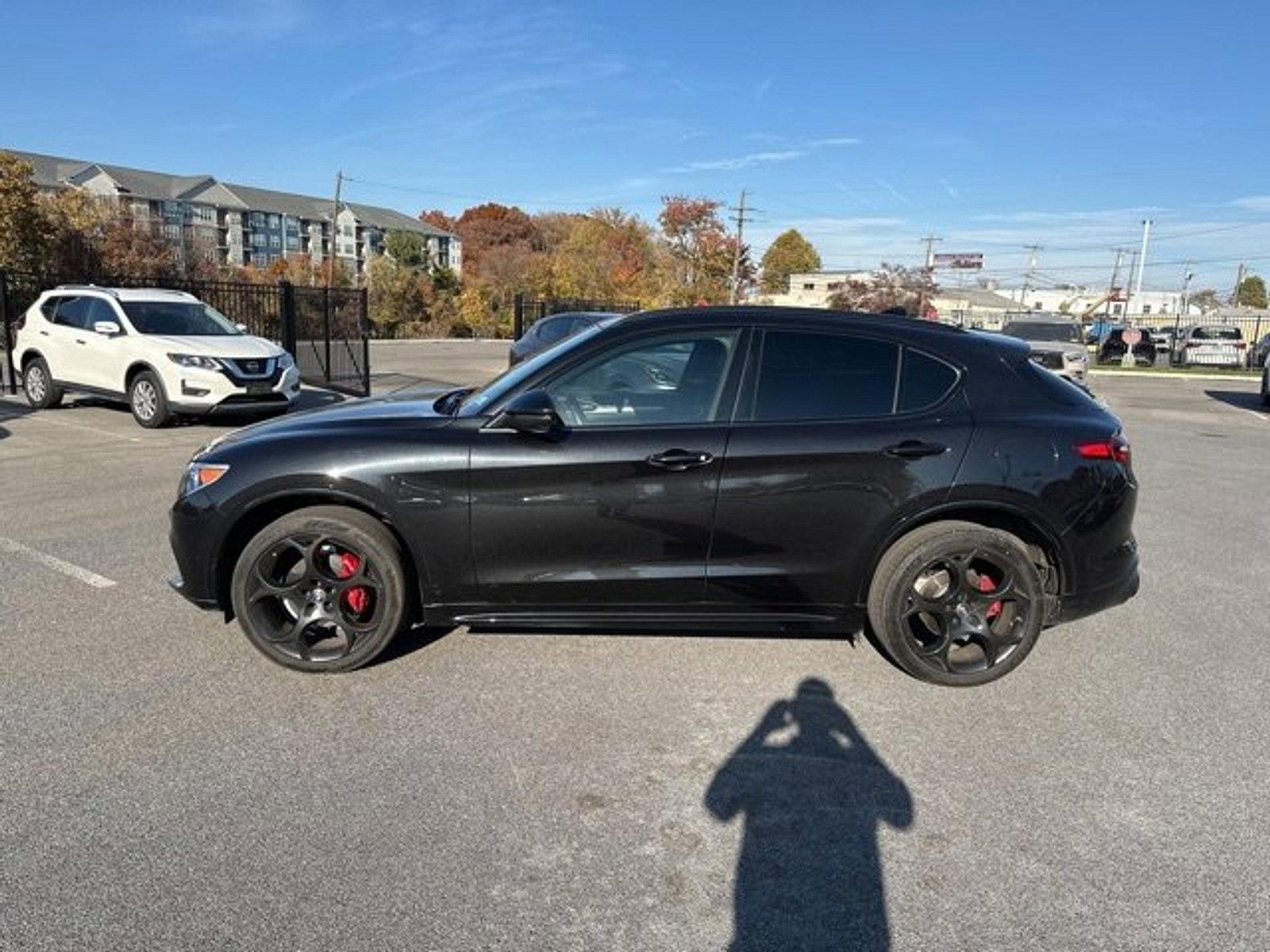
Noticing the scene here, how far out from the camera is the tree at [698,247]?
5981 cm

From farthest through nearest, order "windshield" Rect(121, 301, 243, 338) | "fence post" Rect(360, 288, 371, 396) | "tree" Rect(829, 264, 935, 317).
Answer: "tree" Rect(829, 264, 935, 317)
"fence post" Rect(360, 288, 371, 396)
"windshield" Rect(121, 301, 243, 338)

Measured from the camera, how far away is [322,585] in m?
3.83

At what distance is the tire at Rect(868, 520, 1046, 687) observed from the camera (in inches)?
151

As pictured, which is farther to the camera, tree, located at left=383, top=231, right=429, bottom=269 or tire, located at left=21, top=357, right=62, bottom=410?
tree, located at left=383, top=231, right=429, bottom=269

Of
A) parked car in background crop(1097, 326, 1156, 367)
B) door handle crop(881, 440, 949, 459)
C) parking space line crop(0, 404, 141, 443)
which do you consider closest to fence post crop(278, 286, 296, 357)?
parking space line crop(0, 404, 141, 443)

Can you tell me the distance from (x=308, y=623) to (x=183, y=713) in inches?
24.0

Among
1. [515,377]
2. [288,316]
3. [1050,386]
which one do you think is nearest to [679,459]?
[515,377]

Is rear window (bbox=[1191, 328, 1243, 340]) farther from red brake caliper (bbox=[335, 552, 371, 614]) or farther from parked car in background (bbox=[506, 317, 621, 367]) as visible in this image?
red brake caliper (bbox=[335, 552, 371, 614])

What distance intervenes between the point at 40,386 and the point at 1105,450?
44.1 ft

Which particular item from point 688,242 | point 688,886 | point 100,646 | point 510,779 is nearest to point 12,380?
point 100,646

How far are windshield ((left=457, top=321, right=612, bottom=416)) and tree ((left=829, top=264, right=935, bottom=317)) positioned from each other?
2502 inches

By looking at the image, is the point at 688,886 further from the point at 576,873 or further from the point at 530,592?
the point at 530,592

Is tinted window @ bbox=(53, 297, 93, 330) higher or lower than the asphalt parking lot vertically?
higher

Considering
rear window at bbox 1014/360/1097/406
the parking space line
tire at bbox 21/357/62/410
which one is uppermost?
rear window at bbox 1014/360/1097/406
